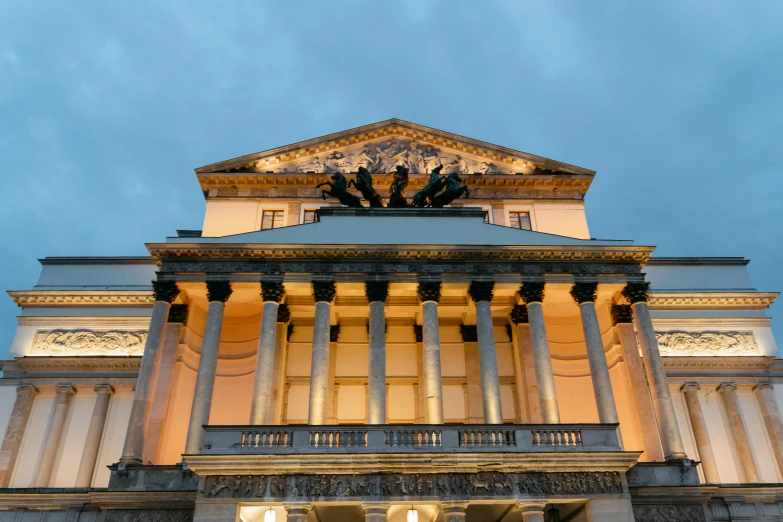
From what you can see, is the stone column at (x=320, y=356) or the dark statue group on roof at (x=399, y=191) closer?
the stone column at (x=320, y=356)

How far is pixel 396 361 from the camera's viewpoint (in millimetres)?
27266

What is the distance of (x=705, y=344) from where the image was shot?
29.0 metres

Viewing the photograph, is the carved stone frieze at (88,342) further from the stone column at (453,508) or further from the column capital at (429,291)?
the stone column at (453,508)

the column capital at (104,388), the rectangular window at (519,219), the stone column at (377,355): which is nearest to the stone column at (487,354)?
the stone column at (377,355)

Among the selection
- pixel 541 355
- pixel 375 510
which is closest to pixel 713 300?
pixel 541 355

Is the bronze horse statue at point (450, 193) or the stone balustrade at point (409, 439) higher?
the bronze horse statue at point (450, 193)

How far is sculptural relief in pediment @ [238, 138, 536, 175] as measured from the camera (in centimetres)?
3141

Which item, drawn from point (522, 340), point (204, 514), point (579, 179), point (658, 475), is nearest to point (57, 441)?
point (204, 514)

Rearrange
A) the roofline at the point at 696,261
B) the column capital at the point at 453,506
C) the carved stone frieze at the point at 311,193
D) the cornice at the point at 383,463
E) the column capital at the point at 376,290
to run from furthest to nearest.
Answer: the roofline at the point at 696,261
the carved stone frieze at the point at 311,193
the column capital at the point at 376,290
the cornice at the point at 383,463
the column capital at the point at 453,506

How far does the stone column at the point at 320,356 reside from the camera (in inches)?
818

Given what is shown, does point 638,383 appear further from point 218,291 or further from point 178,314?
point 178,314

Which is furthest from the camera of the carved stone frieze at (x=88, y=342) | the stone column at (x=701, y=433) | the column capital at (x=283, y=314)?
the carved stone frieze at (x=88, y=342)

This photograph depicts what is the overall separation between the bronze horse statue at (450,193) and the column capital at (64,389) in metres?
16.3

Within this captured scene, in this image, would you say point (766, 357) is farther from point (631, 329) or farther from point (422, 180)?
point (422, 180)
